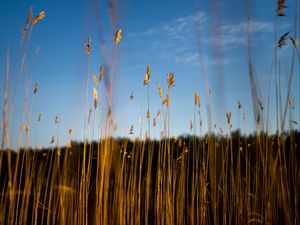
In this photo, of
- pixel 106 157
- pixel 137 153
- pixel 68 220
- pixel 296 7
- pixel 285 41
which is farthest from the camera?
pixel 137 153

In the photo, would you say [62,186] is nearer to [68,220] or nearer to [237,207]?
[68,220]

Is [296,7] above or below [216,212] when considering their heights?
above

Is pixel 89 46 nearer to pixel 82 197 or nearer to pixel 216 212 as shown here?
pixel 82 197

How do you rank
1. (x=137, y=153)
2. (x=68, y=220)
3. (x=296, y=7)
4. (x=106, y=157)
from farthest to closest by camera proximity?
(x=137, y=153) < (x=68, y=220) < (x=106, y=157) < (x=296, y=7)

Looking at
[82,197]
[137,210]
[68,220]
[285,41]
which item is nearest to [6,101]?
[82,197]

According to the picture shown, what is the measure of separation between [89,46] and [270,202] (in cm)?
121

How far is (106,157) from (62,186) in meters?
0.37

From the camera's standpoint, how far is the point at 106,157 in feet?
4.61

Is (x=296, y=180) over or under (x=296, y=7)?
under

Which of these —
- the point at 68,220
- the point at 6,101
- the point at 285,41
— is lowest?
the point at 68,220

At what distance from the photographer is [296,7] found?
1159 millimetres

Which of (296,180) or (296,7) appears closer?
(296,7)

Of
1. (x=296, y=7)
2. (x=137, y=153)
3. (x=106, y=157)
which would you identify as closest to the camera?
(x=296, y=7)

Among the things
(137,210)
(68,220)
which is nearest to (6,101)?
(68,220)
